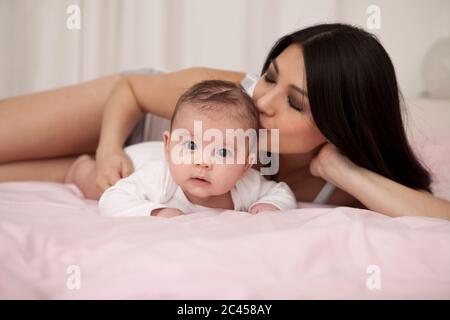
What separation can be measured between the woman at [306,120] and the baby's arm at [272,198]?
113 millimetres

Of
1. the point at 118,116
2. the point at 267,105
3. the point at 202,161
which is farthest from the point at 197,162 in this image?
the point at 118,116

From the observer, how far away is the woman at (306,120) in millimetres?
1277

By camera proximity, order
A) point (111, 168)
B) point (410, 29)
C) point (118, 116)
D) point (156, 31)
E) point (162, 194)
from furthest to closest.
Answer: point (410, 29) < point (156, 31) < point (118, 116) < point (111, 168) < point (162, 194)

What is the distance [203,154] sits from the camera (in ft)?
3.81

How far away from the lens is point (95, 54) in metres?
2.27

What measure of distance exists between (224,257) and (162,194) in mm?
440

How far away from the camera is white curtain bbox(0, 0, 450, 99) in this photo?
2.25 m

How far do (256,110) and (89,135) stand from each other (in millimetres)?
683

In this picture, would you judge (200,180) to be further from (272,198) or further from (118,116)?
(118,116)

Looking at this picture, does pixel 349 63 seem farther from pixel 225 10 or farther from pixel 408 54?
pixel 408 54

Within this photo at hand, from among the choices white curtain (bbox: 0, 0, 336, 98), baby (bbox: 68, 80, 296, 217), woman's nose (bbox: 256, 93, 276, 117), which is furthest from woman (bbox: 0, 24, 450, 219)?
white curtain (bbox: 0, 0, 336, 98)

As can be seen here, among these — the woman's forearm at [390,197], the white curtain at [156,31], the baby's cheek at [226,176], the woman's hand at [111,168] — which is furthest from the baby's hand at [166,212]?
the white curtain at [156,31]

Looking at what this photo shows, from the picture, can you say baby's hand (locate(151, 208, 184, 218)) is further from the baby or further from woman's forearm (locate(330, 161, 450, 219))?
woman's forearm (locate(330, 161, 450, 219))

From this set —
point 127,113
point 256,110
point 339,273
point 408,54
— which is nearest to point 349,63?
point 256,110
